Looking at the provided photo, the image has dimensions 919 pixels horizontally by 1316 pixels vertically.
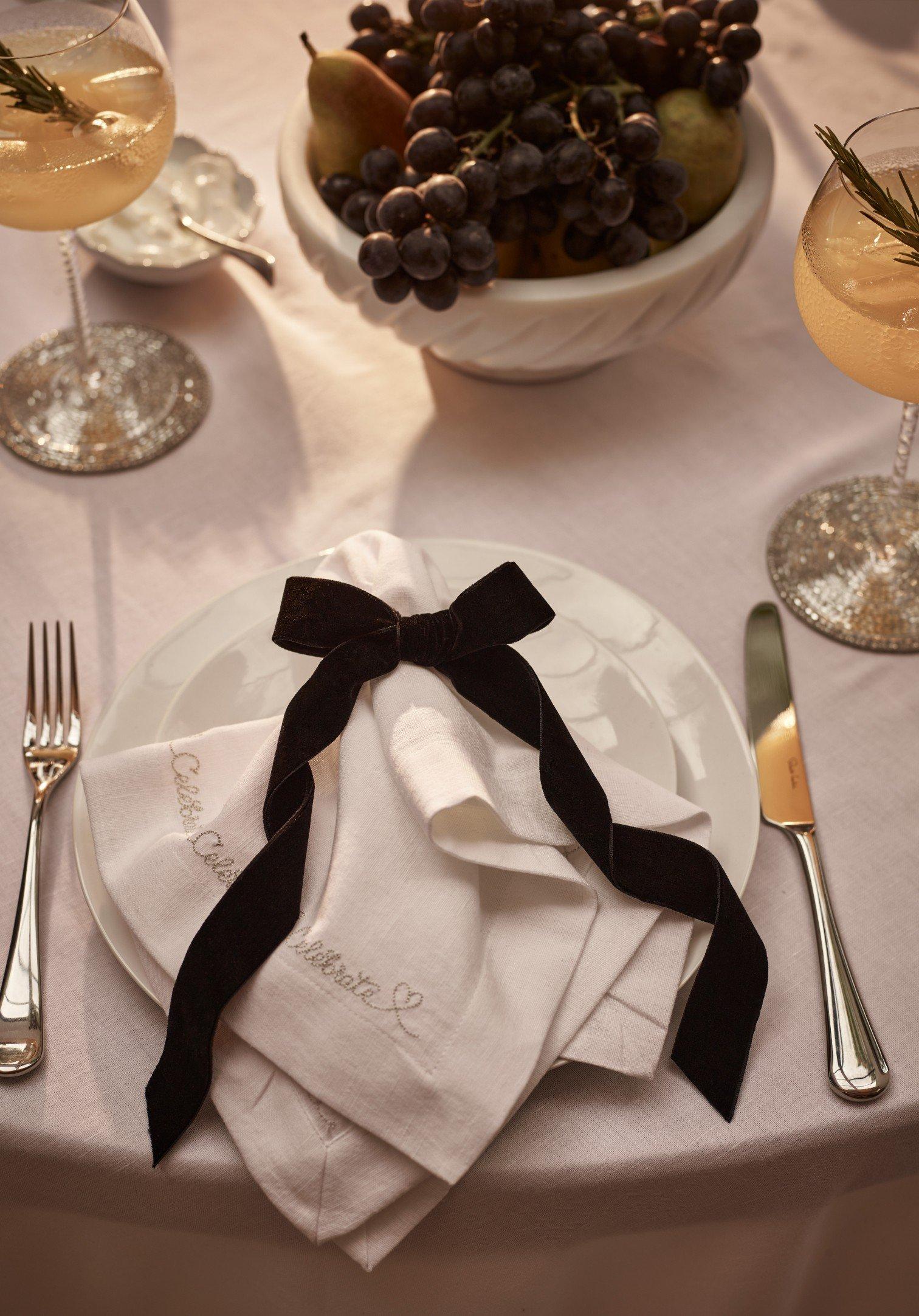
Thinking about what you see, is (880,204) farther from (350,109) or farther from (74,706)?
(74,706)

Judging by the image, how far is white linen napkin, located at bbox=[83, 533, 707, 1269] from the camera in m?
0.57

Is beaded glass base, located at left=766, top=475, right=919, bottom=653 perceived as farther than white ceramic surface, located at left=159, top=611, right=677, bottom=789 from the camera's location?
Yes

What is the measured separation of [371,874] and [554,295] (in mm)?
530

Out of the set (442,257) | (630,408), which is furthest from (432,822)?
(630,408)

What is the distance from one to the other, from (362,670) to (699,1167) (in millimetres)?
353

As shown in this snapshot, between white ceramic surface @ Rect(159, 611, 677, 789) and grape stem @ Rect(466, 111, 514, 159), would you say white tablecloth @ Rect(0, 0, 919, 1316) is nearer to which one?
white ceramic surface @ Rect(159, 611, 677, 789)

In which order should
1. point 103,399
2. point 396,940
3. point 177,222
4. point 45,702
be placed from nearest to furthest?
point 396,940 < point 45,702 < point 103,399 < point 177,222

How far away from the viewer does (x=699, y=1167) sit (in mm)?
631

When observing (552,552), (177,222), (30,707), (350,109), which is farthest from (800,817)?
(177,222)

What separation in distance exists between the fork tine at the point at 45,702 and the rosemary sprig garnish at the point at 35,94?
39 centimetres

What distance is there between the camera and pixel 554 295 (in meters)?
0.91

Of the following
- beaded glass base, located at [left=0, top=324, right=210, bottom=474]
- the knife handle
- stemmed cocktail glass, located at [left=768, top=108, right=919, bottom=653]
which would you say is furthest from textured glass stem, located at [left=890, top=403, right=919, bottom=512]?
beaded glass base, located at [left=0, top=324, right=210, bottom=474]

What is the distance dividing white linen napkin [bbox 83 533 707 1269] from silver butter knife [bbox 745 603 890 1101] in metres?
0.13

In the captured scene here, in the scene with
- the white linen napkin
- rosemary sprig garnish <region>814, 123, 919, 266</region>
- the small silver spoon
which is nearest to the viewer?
the white linen napkin
